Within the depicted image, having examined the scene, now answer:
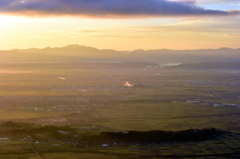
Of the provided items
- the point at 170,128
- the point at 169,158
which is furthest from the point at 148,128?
the point at 169,158

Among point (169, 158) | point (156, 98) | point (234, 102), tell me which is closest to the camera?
point (169, 158)

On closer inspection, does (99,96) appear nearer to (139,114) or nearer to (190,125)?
(139,114)

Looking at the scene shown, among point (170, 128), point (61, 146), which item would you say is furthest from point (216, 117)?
point (61, 146)

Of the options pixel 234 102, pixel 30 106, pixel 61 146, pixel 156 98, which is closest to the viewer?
pixel 61 146

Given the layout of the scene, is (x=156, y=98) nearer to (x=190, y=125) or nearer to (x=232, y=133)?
(x=190, y=125)

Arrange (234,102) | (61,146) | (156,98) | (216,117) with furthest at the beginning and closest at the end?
(156,98) < (234,102) < (216,117) < (61,146)

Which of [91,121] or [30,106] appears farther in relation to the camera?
[30,106]
